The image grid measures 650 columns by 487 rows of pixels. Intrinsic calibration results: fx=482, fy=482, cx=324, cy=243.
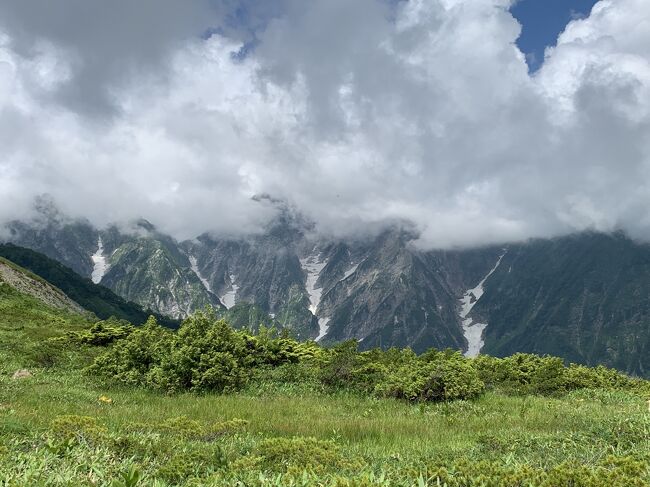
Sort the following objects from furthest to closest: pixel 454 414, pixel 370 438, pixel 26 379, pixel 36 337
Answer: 1. pixel 36 337
2. pixel 26 379
3. pixel 454 414
4. pixel 370 438

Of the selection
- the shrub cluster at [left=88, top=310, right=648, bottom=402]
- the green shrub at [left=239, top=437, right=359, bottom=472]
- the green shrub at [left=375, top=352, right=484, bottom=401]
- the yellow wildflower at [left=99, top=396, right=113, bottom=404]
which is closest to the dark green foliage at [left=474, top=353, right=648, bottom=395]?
the shrub cluster at [left=88, top=310, right=648, bottom=402]

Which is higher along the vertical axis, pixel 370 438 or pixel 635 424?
pixel 635 424

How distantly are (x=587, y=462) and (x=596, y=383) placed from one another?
21.3m

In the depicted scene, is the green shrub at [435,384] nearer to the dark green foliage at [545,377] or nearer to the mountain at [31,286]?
the dark green foliage at [545,377]

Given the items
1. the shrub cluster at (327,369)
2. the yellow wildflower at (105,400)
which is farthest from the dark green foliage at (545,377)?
the yellow wildflower at (105,400)

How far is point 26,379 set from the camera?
88.7ft

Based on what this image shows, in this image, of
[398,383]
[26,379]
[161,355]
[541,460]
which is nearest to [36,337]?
[26,379]

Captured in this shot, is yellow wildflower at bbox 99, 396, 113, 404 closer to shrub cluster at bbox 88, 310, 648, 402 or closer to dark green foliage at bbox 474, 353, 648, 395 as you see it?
shrub cluster at bbox 88, 310, 648, 402

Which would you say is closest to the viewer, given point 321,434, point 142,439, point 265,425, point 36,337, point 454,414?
point 142,439

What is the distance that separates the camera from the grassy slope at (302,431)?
8.48 meters

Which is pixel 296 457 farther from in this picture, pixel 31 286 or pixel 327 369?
pixel 31 286

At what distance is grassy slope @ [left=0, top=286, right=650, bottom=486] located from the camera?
27.8 feet

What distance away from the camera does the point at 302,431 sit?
15.7 meters

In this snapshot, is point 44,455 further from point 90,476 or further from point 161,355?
point 161,355
